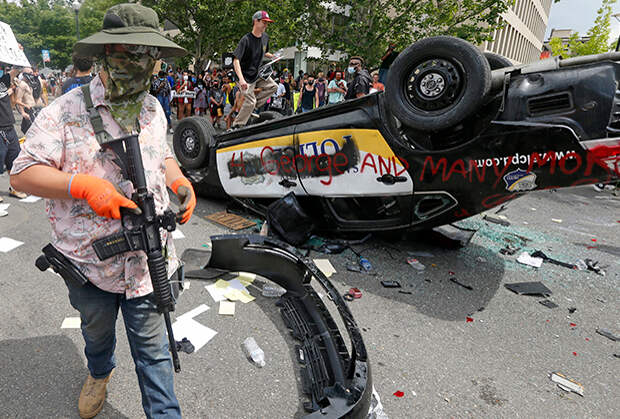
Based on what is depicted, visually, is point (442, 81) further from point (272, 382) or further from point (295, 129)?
point (272, 382)

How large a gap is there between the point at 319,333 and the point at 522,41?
55829mm

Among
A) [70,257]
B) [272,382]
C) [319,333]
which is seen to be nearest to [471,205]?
[319,333]

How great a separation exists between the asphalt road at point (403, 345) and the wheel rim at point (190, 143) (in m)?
1.45

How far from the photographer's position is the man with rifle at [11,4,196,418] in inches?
55.1

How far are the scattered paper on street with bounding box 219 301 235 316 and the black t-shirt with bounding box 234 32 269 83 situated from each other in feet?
12.7

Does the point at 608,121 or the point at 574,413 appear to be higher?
the point at 608,121

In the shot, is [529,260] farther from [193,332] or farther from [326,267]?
[193,332]

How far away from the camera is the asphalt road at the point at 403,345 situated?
2004 mm

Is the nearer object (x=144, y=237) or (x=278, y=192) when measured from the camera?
(x=144, y=237)

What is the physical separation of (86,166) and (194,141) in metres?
3.56

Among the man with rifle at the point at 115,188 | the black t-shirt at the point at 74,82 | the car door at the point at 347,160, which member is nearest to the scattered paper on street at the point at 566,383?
the car door at the point at 347,160

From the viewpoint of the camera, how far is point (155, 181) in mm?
1632

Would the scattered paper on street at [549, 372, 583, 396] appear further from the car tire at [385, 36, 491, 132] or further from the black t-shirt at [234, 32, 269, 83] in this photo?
the black t-shirt at [234, 32, 269, 83]

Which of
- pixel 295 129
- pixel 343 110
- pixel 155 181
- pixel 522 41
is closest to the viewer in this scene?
pixel 155 181
